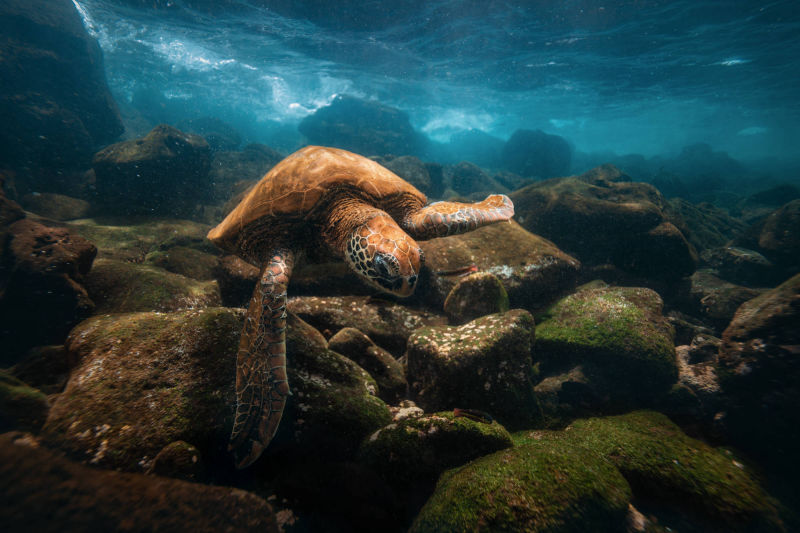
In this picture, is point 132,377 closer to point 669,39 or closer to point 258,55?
point 669,39

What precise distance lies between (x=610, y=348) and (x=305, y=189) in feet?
15.7

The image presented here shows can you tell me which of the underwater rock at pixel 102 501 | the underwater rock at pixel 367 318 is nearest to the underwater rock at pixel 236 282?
the underwater rock at pixel 367 318

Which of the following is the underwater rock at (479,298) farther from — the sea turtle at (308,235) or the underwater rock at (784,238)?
the underwater rock at (784,238)

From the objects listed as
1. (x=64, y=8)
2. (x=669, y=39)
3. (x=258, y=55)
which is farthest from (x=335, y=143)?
(x=669, y=39)

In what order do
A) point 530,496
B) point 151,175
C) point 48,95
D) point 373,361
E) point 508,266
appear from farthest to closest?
point 48,95, point 151,175, point 508,266, point 373,361, point 530,496

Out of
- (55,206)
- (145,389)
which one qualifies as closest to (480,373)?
(145,389)

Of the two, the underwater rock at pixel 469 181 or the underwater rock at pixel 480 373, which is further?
the underwater rock at pixel 469 181

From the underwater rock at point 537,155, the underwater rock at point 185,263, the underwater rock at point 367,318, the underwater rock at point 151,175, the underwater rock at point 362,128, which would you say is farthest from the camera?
the underwater rock at point 362,128

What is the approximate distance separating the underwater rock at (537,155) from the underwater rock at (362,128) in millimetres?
11631

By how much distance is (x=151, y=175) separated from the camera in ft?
36.0

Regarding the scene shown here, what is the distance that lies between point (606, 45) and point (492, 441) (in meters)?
29.4

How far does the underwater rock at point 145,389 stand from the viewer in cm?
203

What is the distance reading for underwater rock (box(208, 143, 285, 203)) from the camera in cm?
1483

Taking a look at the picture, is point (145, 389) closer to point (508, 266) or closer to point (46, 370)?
point (46, 370)
